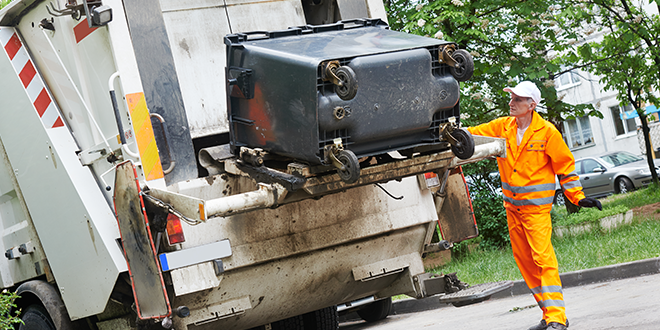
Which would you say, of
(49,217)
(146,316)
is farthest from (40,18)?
(146,316)

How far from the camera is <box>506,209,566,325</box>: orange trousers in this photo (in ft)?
13.9

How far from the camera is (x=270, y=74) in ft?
11.0

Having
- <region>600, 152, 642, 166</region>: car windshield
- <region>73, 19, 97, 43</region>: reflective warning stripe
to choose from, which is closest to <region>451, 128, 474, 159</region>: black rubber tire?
<region>73, 19, 97, 43</region>: reflective warning stripe

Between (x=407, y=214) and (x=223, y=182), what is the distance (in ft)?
3.97

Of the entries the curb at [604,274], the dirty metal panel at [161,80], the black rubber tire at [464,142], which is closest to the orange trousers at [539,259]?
the black rubber tire at [464,142]

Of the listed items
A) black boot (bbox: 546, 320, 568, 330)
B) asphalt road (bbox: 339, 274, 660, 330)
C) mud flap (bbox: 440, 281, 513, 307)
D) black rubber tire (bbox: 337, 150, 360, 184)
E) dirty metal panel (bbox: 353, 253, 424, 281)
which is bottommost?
asphalt road (bbox: 339, 274, 660, 330)

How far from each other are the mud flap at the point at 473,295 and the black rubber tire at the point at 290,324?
1.37 m

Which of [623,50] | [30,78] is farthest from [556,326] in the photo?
[623,50]

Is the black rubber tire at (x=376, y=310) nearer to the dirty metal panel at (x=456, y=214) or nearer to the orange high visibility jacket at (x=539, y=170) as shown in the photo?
the dirty metal panel at (x=456, y=214)

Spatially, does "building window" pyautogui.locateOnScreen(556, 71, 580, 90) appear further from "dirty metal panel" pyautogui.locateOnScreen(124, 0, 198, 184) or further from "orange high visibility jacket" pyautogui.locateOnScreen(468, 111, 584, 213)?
"dirty metal panel" pyautogui.locateOnScreen(124, 0, 198, 184)

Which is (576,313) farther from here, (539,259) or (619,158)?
(619,158)

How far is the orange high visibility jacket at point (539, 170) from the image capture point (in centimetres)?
450

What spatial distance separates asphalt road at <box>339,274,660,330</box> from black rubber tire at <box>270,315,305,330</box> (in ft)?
3.37

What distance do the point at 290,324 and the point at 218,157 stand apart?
187cm
